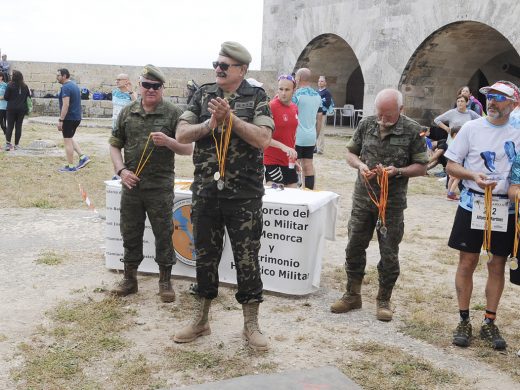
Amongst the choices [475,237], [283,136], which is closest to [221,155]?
[475,237]

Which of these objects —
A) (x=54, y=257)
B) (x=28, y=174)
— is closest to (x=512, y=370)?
(x=54, y=257)

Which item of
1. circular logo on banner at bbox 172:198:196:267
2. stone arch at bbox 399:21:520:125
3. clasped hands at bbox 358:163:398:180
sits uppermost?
stone arch at bbox 399:21:520:125

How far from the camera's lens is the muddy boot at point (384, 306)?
4.66 m

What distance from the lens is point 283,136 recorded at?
6.52 meters

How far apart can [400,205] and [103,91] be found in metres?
19.0

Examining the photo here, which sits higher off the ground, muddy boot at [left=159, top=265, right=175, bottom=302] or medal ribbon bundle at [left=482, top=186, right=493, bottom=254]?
medal ribbon bundle at [left=482, top=186, right=493, bottom=254]

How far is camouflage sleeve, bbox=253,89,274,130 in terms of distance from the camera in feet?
12.6

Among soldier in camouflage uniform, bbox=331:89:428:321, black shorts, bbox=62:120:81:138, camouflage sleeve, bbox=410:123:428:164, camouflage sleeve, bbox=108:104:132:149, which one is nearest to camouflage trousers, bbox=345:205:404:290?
soldier in camouflage uniform, bbox=331:89:428:321

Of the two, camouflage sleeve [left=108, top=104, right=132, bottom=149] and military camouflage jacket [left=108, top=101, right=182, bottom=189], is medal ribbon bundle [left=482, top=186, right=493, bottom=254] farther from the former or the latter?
camouflage sleeve [left=108, top=104, right=132, bottom=149]

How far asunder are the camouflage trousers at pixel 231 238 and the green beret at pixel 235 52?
897 millimetres

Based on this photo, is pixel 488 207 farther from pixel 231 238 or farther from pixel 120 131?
pixel 120 131

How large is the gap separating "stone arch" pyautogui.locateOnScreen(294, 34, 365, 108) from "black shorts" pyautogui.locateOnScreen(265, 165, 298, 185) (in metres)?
13.9

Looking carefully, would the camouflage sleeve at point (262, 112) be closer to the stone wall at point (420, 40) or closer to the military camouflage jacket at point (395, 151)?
the military camouflage jacket at point (395, 151)

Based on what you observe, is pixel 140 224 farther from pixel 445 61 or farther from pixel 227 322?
pixel 445 61
